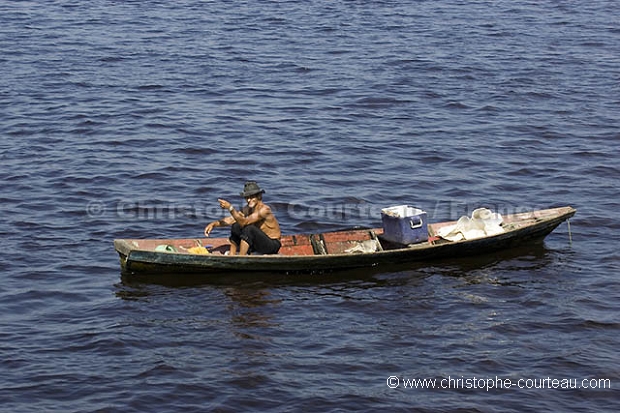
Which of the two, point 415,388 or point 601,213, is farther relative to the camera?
point 601,213

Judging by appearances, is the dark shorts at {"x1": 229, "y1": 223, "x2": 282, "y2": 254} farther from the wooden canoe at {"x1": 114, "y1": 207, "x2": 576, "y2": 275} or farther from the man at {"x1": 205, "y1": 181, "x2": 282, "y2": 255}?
the wooden canoe at {"x1": 114, "y1": 207, "x2": 576, "y2": 275}

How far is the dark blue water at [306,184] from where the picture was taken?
1201 cm

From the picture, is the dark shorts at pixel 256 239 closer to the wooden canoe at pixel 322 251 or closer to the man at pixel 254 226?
the man at pixel 254 226

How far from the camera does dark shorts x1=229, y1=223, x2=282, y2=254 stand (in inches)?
573

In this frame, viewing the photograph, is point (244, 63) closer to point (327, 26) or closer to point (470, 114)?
point (327, 26)

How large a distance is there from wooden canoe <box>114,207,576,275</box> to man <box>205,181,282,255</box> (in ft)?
0.85

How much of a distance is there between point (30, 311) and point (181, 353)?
8.60ft

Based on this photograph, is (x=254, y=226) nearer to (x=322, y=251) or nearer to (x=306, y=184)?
(x=322, y=251)

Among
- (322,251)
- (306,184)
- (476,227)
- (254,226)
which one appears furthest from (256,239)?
(306,184)

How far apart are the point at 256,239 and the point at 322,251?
112 centimetres

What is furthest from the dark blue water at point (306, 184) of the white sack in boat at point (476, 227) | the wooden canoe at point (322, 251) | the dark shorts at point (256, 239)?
the dark shorts at point (256, 239)

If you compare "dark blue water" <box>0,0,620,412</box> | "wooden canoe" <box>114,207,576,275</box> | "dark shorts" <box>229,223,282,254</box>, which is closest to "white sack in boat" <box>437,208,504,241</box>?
"wooden canoe" <box>114,207,576,275</box>

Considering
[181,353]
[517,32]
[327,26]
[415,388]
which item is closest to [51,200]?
[181,353]

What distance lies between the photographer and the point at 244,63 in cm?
2748
